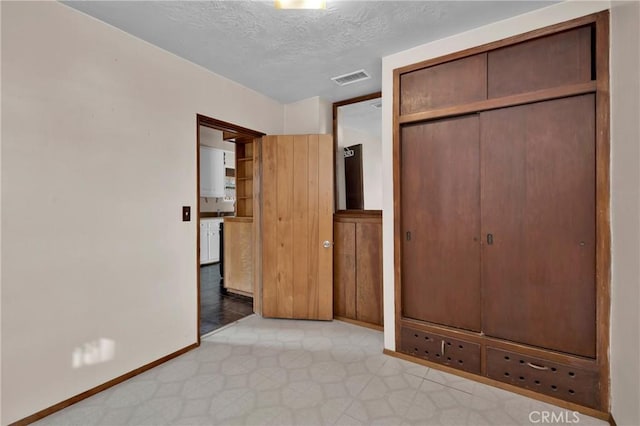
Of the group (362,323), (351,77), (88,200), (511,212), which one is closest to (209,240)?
(362,323)

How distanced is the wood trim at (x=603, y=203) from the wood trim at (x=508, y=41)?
0.08m

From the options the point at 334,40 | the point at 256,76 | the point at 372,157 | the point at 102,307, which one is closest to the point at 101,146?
the point at 102,307

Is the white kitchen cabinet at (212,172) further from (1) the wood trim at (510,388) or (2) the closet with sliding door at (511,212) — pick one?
(1) the wood trim at (510,388)

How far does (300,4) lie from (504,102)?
1.50 m

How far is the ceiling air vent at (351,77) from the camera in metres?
2.85

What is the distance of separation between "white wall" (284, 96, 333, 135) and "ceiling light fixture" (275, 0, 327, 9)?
1648 millimetres

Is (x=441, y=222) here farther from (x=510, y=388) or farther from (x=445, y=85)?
(x=510, y=388)

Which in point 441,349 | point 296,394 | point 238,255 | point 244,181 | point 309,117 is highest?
point 309,117

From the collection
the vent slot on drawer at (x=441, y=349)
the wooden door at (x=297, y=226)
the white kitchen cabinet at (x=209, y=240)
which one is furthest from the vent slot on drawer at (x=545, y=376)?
the white kitchen cabinet at (x=209, y=240)

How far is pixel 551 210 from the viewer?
1.95 metres

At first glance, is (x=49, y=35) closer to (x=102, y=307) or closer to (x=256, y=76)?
Result: (x=256, y=76)

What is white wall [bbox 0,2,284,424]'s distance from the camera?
1.73 metres

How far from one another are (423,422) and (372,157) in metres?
2.40

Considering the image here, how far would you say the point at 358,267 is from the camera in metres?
3.28
